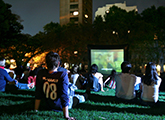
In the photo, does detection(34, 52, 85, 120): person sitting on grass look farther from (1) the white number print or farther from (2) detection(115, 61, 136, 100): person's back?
(2) detection(115, 61, 136, 100): person's back

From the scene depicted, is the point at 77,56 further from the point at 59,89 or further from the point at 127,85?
the point at 59,89

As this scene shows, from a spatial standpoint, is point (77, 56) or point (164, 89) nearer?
point (164, 89)

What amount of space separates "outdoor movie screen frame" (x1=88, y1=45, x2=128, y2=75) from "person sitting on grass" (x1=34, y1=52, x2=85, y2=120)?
32.6ft

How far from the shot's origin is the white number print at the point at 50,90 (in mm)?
2992

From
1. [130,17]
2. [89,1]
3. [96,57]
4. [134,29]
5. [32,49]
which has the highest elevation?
[89,1]

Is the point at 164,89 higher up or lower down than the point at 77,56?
lower down

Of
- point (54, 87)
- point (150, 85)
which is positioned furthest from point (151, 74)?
point (54, 87)

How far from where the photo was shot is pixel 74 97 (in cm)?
402

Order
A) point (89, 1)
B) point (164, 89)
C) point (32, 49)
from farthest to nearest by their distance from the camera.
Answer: point (89, 1), point (32, 49), point (164, 89)

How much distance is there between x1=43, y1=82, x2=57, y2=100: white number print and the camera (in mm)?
2992

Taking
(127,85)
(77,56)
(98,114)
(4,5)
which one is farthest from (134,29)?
(98,114)

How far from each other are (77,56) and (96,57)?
8.83 m

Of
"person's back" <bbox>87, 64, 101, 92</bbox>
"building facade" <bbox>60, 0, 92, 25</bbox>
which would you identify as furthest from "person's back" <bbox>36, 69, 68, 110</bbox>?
"building facade" <bbox>60, 0, 92, 25</bbox>

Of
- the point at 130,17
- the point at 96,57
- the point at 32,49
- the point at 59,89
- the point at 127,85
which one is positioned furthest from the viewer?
the point at 32,49
